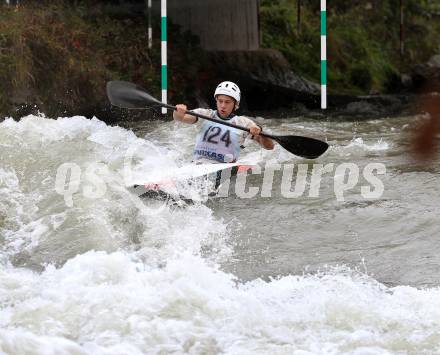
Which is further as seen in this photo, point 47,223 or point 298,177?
point 298,177

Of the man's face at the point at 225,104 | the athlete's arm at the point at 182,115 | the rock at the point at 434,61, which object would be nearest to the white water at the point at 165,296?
the athlete's arm at the point at 182,115

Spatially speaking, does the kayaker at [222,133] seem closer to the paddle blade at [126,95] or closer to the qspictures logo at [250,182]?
the qspictures logo at [250,182]

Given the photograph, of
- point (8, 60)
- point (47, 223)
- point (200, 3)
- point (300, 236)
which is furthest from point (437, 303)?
point (200, 3)

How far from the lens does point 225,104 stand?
7562 mm

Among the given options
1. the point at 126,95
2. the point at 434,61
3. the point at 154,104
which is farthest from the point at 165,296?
the point at 434,61

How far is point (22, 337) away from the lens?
4.31 metres

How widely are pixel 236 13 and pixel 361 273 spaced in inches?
377

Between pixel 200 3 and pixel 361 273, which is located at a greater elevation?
pixel 200 3

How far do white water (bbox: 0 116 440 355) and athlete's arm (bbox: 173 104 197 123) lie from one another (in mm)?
1005

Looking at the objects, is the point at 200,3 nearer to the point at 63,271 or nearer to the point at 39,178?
the point at 39,178

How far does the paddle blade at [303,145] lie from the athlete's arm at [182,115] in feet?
2.79

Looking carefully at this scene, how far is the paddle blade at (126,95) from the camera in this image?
770 cm

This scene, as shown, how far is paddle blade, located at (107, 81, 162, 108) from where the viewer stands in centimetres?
770

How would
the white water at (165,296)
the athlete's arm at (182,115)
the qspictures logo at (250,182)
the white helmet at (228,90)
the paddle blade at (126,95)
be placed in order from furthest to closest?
the paddle blade at (126,95) < the white helmet at (228,90) < the athlete's arm at (182,115) < the qspictures logo at (250,182) < the white water at (165,296)
